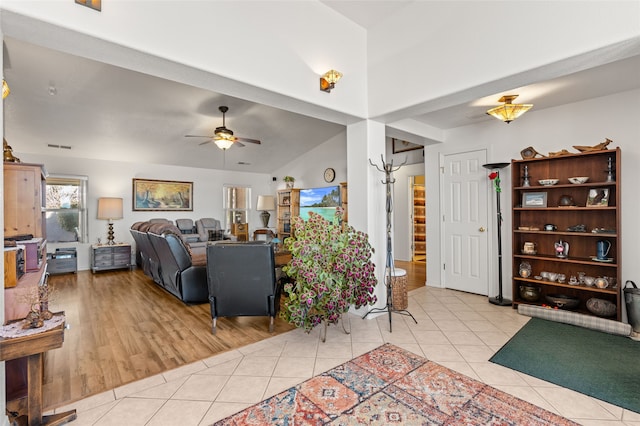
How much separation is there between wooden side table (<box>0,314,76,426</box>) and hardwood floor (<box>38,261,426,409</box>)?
0.92 feet

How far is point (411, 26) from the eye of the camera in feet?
9.89

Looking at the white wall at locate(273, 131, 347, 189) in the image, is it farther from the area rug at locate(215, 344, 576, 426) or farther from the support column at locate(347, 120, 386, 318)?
the area rug at locate(215, 344, 576, 426)

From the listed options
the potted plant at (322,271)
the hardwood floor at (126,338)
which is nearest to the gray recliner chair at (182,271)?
the hardwood floor at (126,338)

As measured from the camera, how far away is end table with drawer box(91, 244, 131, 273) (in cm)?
616

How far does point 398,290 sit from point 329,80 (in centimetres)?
244

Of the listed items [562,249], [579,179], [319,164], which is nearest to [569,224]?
[562,249]

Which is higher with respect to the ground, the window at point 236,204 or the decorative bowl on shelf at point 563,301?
the window at point 236,204

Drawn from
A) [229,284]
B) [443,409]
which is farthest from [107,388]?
[443,409]

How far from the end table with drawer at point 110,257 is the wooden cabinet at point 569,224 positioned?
23.2 ft

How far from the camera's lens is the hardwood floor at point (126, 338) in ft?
7.41

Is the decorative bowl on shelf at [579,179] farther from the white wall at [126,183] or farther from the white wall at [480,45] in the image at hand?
the white wall at [126,183]

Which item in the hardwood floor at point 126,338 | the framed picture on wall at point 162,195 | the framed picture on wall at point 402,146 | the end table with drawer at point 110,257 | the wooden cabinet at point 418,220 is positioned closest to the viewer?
the hardwood floor at point 126,338

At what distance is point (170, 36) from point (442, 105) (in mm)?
2413

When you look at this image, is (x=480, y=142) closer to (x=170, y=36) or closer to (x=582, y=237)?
(x=582, y=237)
